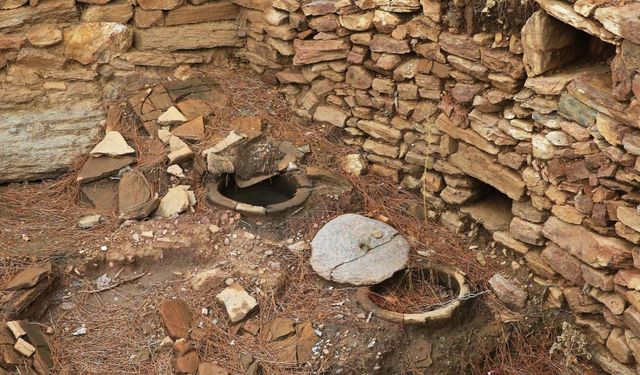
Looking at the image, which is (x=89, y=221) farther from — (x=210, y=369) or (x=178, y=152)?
(x=210, y=369)

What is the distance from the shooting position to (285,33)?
20.2 feet

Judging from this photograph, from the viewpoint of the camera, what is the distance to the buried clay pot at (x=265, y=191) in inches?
221

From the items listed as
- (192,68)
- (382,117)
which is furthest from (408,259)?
(192,68)

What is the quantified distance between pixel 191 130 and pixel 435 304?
2081 mm

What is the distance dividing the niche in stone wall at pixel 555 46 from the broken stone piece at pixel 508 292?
120 cm

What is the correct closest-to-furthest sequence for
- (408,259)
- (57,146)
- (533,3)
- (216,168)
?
(533,3)
(408,259)
(216,168)
(57,146)

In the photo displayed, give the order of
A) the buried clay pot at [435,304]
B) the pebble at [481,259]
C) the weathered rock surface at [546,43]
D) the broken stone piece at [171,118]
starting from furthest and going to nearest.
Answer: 1. the broken stone piece at [171,118]
2. the pebble at [481,259]
3. the buried clay pot at [435,304]
4. the weathered rock surface at [546,43]

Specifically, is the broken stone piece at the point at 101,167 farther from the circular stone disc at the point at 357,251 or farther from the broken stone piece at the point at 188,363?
the broken stone piece at the point at 188,363

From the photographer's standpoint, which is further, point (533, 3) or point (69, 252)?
point (69, 252)

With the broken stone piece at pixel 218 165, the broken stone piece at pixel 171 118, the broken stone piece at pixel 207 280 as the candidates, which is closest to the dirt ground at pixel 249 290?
the broken stone piece at pixel 207 280

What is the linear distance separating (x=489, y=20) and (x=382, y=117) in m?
1.09

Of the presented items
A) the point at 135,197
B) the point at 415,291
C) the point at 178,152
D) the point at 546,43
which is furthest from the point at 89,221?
the point at 546,43

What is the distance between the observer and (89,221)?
5.57 meters

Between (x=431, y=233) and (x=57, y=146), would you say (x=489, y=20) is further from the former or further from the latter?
(x=57, y=146)
